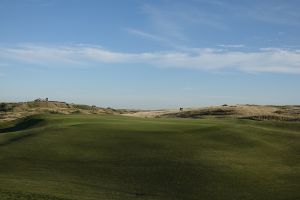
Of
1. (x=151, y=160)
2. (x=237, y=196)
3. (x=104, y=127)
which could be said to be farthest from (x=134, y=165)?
(x=104, y=127)

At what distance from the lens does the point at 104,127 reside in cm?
4672

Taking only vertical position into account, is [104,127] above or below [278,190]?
above

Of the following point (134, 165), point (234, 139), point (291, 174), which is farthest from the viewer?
point (234, 139)

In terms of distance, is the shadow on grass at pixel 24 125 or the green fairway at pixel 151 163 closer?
the green fairway at pixel 151 163

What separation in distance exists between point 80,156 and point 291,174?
48.9 feet

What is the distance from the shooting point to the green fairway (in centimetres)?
2862

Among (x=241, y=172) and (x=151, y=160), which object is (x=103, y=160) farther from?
(x=241, y=172)

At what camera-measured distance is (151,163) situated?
112 ft

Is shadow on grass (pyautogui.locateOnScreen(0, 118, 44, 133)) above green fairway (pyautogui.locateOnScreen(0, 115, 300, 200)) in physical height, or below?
above

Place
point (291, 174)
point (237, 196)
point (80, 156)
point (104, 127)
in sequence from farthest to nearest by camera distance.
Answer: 1. point (104, 127)
2. point (80, 156)
3. point (291, 174)
4. point (237, 196)

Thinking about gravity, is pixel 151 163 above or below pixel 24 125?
below

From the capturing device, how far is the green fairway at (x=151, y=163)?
28625 mm

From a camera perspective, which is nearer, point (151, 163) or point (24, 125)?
point (151, 163)

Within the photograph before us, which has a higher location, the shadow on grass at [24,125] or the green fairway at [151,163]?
the shadow on grass at [24,125]
